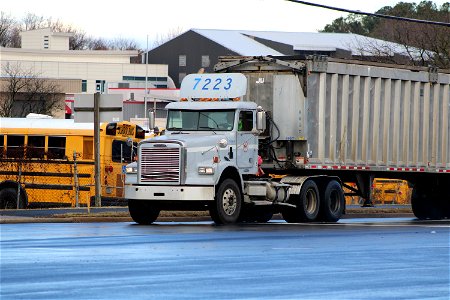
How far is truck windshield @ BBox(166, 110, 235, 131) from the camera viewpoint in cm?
2822

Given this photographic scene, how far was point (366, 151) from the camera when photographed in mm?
31938

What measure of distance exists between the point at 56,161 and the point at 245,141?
421 inches

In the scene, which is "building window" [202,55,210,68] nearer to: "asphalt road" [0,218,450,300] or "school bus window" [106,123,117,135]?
"school bus window" [106,123,117,135]

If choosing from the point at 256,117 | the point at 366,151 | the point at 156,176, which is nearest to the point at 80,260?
the point at 156,176

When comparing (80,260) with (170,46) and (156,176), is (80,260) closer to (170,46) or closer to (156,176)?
(156,176)

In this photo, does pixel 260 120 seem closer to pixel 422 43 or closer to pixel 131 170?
pixel 131 170

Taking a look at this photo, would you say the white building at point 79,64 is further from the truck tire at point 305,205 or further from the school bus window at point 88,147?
the truck tire at point 305,205

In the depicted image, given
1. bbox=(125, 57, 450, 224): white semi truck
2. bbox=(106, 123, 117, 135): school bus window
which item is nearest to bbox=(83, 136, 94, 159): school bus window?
bbox=(106, 123, 117, 135): school bus window

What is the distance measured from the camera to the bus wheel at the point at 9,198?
36812 millimetres

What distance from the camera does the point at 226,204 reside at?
2742cm

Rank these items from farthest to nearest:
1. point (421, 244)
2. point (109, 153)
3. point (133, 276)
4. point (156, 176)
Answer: point (109, 153) → point (156, 176) → point (421, 244) → point (133, 276)

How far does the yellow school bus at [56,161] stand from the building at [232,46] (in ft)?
229

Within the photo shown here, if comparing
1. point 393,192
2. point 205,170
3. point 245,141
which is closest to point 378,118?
point 245,141

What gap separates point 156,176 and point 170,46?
93.2 metres
